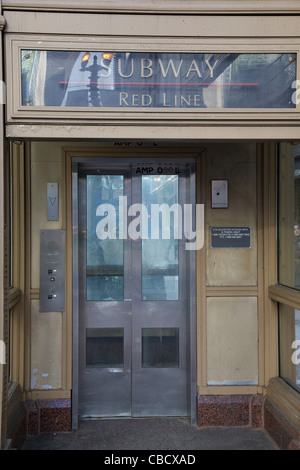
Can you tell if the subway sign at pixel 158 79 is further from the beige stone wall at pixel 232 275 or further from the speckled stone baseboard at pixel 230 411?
the speckled stone baseboard at pixel 230 411

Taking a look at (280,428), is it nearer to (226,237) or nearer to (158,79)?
(226,237)

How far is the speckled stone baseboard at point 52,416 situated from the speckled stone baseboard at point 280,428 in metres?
1.81

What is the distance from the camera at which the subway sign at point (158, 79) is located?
241 centimetres

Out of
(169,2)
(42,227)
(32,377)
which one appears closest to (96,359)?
(32,377)

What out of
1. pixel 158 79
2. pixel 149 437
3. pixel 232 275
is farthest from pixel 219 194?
pixel 149 437

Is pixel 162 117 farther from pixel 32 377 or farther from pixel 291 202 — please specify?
pixel 32 377

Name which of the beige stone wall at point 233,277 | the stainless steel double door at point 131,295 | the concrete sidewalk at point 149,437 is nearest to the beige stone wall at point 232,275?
the beige stone wall at point 233,277

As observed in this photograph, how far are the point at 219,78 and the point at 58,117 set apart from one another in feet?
3.24

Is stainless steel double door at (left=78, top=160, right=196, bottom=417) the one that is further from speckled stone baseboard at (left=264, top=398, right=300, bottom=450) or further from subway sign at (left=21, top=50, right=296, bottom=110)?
subway sign at (left=21, top=50, right=296, bottom=110)

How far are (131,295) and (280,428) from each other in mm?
1723

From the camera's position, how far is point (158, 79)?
8.02ft

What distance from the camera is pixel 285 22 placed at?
8.13 ft

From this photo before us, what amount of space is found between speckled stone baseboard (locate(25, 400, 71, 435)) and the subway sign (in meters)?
2.69

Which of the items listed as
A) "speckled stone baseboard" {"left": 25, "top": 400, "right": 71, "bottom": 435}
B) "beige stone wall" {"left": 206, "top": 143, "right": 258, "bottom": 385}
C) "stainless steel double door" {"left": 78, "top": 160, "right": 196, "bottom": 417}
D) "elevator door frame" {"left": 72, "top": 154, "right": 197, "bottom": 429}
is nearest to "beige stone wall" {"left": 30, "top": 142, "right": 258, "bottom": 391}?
"beige stone wall" {"left": 206, "top": 143, "right": 258, "bottom": 385}
